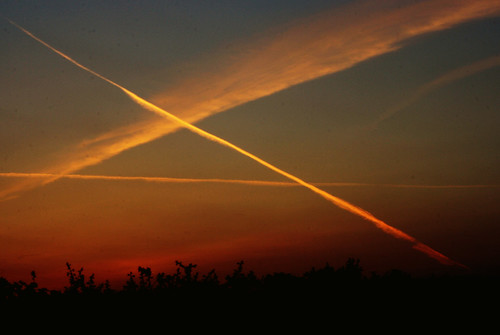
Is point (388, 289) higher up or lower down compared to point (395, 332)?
higher up

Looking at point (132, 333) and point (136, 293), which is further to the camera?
point (136, 293)

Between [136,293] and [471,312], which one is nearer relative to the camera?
[471,312]

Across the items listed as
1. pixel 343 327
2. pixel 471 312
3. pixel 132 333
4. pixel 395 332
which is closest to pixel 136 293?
pixel 132 333

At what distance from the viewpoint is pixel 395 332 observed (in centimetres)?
2041

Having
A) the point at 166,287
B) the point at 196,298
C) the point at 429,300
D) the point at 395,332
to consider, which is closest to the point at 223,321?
the point at 196,298

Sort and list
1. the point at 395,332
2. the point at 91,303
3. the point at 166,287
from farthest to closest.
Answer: the point at 166,287 → the point at 91,303 → the point at 395,332

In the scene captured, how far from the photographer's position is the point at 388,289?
2255 cm

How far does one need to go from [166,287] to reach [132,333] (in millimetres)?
3520

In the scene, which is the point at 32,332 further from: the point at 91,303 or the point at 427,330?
the point at 427,330

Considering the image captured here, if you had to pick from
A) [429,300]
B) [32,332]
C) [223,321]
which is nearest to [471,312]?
[429,300]

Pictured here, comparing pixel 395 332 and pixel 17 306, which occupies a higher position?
pixel 17 306

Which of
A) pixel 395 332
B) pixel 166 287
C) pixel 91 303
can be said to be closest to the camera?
pixel 395 332

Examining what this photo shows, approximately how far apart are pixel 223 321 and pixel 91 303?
4.57 m

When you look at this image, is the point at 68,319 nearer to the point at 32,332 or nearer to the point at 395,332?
the point at 32,332
